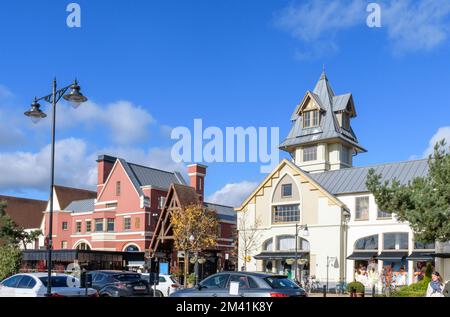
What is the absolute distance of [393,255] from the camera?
1619 inches

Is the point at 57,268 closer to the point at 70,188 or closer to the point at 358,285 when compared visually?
the point at 70,188

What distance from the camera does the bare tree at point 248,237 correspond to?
49562 mm

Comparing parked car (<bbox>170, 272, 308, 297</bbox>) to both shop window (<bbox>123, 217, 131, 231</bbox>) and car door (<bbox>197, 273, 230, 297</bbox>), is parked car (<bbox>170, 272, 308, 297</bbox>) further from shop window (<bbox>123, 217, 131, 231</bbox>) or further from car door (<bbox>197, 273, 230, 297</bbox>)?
shop window (<bbox>123, 217, 131, 231</bbox>)

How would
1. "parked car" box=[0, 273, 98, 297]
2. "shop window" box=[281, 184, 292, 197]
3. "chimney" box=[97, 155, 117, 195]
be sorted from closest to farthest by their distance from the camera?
"parked car" box=[0, 273, 98, 297]
"shop window" box=[281, 184, 292, 197]
"chimney" box=[97, 155, 117, 195]

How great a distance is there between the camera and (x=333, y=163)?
2190 inches

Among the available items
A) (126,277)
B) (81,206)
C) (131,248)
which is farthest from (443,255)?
(81,206)

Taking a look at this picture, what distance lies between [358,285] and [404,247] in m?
18.1

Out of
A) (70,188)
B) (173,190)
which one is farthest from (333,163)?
(70,188)

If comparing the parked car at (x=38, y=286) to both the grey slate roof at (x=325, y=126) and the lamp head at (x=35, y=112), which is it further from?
the grey slate roof at (x=325, y=126)

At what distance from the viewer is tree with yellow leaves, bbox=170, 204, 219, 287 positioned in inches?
1987

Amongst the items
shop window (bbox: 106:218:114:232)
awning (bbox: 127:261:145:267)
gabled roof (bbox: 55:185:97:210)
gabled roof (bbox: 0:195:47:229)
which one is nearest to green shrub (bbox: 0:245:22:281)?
awning (bbox: 127:261:145:267)

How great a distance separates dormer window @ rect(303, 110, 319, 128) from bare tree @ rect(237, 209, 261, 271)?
1310cm

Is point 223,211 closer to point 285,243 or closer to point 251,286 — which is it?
point 285,243

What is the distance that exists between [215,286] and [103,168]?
51.9 metres
